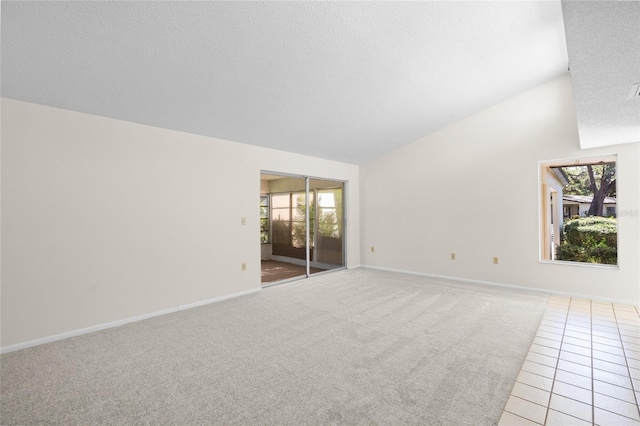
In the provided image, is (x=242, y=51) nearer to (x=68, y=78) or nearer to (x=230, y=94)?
(x=230, y=94)

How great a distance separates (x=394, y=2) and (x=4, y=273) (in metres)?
4.10

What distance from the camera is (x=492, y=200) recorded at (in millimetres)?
4938

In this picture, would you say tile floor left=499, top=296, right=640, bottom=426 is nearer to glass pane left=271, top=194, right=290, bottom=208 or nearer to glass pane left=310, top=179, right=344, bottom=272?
glass pane left=310, top=179, right=344, bottom=272

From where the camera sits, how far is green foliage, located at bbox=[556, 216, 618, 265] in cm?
415

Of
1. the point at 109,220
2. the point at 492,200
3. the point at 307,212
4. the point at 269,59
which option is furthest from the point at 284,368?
the point at 492,200

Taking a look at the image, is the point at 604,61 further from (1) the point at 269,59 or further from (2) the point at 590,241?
(2) the point at 590,241

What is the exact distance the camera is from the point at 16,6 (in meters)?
1.88

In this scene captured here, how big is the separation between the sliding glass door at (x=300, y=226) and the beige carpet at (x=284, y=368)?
252 cm

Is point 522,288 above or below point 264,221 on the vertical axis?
below

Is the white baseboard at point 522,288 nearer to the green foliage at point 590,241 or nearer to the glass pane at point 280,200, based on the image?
the green foliage at point 590,241

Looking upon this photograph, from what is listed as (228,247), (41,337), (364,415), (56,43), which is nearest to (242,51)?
(56,43)

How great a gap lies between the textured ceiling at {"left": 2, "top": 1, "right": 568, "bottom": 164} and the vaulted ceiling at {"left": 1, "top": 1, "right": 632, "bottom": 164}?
0.04 ft

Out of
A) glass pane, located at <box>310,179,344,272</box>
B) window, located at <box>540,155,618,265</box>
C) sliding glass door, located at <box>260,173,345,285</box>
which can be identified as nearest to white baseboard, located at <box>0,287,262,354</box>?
sliding glass door, located at <box>260,173,345,285</box>

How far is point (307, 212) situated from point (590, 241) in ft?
14.3
